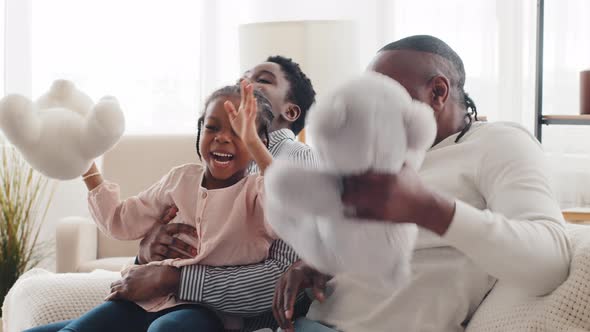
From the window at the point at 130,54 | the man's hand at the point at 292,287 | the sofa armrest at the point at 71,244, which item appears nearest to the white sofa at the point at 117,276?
the sofa armrest at the point at 71,244

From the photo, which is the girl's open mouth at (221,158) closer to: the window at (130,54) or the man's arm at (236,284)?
the man's arm at (236,284)

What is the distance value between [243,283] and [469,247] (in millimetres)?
573

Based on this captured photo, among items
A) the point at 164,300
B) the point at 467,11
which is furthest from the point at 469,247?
the point at 467,11

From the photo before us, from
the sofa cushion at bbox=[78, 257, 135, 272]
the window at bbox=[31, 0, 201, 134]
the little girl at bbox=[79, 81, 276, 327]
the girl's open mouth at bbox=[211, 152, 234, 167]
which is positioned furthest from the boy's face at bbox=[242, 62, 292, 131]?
the window at bbox=[31, 0, 201, 134]

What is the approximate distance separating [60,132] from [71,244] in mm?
1628

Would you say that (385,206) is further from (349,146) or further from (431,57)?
(431,57)

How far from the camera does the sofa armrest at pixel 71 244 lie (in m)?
2.81

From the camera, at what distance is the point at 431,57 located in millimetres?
1134

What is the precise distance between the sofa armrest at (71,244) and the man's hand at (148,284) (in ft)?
4.85

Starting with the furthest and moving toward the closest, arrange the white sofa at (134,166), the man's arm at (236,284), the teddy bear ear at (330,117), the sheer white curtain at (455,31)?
the sheer white curtain at (455,31)
the white sofa at (134,166)
the man's arm at (236,284)
the teddy bear ear at (330,117)

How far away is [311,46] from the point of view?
106 inches

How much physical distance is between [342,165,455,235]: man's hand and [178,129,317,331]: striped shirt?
2.09 ft

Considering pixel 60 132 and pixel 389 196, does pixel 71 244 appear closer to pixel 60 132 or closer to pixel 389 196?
pixel 60 132

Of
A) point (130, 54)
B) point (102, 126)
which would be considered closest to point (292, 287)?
point (102, 126)
